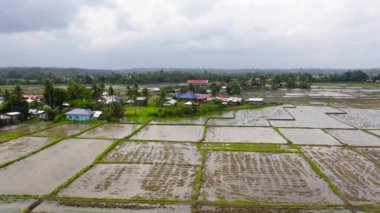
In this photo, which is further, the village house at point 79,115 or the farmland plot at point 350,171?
the village house at point 79,115

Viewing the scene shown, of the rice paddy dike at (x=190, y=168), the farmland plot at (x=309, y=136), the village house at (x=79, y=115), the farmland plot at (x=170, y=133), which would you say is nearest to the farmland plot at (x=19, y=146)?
the rice paddy dike at (x=190, y=168)

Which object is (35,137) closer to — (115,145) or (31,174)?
(115,145)

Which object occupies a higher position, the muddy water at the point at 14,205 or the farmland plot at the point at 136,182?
the muddy water at the point at 14,205

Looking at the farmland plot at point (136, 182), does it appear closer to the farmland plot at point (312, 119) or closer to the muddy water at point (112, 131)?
the muddy water at point (112, 131)

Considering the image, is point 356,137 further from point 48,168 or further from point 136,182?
point 48,168

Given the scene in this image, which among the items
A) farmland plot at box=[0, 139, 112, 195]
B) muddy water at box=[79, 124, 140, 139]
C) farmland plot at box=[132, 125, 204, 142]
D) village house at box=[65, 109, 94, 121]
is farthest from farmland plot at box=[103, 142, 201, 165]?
village house at box=[65, 109, 94, 121]

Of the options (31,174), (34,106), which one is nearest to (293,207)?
(31,174)

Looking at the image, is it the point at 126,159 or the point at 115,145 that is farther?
the point at 115,145
